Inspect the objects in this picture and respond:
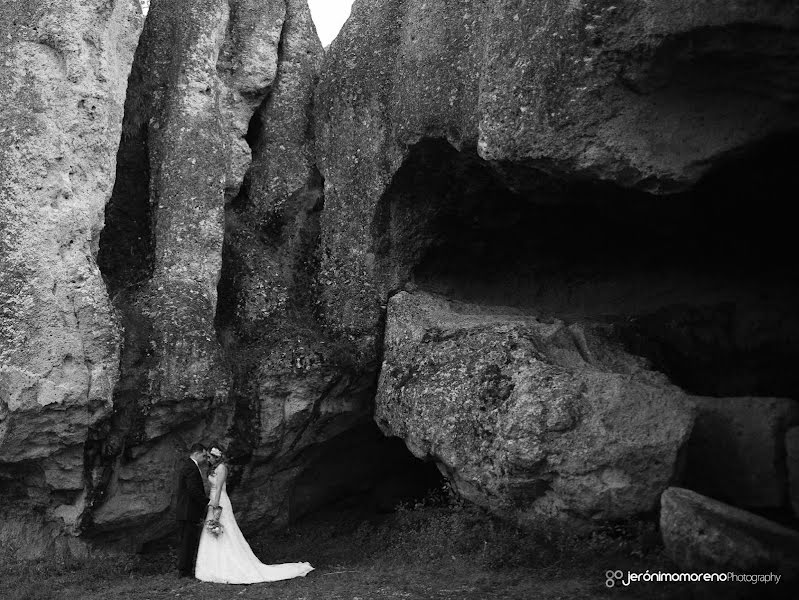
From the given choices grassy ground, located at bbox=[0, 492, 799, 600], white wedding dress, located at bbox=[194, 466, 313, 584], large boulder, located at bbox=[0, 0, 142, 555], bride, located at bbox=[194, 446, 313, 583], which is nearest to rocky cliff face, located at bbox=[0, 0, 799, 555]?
large boulder, located at bbox=[0, 0, 142, 555]

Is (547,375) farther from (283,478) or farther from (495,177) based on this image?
(283,478)

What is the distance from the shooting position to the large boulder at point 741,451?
7520 millimetres

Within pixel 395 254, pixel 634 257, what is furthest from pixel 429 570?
pixel 634 257

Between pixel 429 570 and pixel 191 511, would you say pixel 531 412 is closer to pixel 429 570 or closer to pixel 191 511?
pixel 429 570

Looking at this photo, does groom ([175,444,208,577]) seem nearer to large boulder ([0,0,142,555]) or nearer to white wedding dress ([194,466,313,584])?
white wedding dress ([194,466,313,584])

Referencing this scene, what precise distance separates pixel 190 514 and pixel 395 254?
3.09 m

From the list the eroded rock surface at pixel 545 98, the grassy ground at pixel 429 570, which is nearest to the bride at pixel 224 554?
the grassy ground at pixel 429 570

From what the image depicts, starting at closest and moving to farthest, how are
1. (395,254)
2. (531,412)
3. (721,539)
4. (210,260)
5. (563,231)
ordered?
(721,539)
(531,412)
(210,260)
(395,254)
(563,231)

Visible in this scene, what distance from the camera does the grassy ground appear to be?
6.76 m

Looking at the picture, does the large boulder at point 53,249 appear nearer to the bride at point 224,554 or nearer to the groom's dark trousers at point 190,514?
the groom's dark trousers at point 190,514

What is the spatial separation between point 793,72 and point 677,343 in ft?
11.8

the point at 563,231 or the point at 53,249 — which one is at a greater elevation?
the point at 563,231

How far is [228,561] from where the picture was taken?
7.45 m

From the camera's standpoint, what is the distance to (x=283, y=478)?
9.15 m
